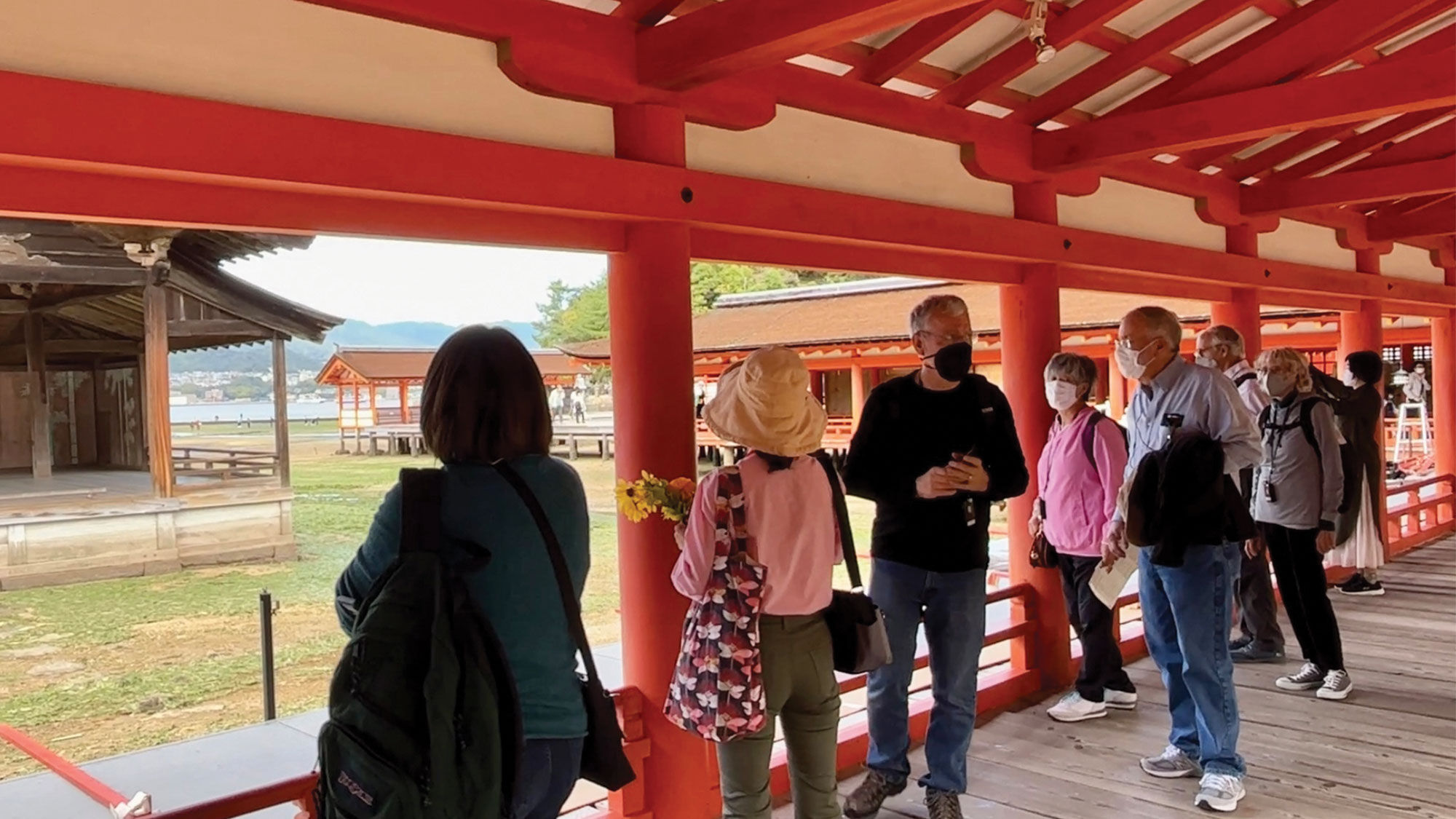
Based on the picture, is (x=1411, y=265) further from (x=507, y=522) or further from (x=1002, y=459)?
(x=507, y=522)

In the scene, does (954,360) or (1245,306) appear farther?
(1245,306)

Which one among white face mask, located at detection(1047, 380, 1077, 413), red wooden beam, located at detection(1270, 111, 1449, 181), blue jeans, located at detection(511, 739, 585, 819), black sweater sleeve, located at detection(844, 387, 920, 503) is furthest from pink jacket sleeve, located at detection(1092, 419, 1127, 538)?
red wooden beam, located at detection(1270, 111, 1449, 181)

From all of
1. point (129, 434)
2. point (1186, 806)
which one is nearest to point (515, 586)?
point (1186, 806)

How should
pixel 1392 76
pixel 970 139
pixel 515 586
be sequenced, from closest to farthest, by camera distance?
pixel 515 586, pixel 1392 76, pixel 970 139

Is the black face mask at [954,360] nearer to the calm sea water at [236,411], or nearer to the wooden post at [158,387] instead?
the calm sea water at [236,411]

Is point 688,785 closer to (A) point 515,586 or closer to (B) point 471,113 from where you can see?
(A) point 515,586

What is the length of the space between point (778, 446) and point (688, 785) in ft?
4.19

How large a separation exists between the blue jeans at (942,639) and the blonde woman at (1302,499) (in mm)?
1740

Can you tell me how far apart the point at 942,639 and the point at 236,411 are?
2618 millimetres

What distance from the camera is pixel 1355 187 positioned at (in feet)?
15.4

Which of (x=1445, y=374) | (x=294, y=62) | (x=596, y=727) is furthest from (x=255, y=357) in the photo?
(x=1445, y=374)

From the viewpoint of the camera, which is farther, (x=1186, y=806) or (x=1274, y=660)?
(x=1274, y=660)

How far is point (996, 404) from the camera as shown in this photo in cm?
275

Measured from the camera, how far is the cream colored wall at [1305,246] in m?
5.91
